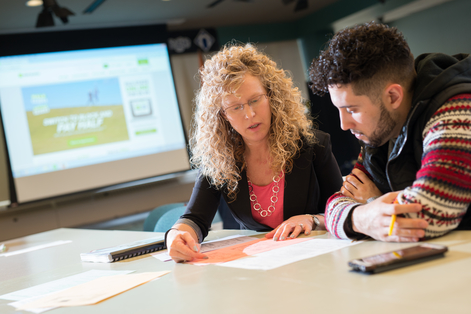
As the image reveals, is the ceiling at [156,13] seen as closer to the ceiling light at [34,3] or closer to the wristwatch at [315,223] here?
the ceiling light at [34,3]

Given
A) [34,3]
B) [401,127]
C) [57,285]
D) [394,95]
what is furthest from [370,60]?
[34,3]

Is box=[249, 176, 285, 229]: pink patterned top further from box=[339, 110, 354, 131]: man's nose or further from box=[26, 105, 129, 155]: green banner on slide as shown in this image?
box=[26, 105, 129, 155]: green banner on slide

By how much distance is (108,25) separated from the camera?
5.08 m

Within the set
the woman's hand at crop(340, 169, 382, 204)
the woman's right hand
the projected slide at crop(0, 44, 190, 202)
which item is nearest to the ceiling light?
the projected slide at crop(0, 44, 190, 202)

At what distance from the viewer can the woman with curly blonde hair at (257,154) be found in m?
1.68

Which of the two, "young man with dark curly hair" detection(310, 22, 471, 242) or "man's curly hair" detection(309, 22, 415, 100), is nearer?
"young man with dark curly hair" detection(310, 22, 471, 242)

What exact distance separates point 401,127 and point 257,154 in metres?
0.76

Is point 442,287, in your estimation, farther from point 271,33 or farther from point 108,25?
point 271,33

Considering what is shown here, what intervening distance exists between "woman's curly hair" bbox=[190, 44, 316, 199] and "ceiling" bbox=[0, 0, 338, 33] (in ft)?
10.7

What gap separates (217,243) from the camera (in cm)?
155

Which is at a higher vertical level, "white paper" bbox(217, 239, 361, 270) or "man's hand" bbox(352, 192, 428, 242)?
"man's hand" bbox(352, 192, 428, 242)

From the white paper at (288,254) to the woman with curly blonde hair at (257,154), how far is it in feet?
1.51

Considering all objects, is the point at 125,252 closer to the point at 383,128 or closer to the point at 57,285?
the point at 57,285

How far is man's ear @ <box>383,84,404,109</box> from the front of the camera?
1118 mm
